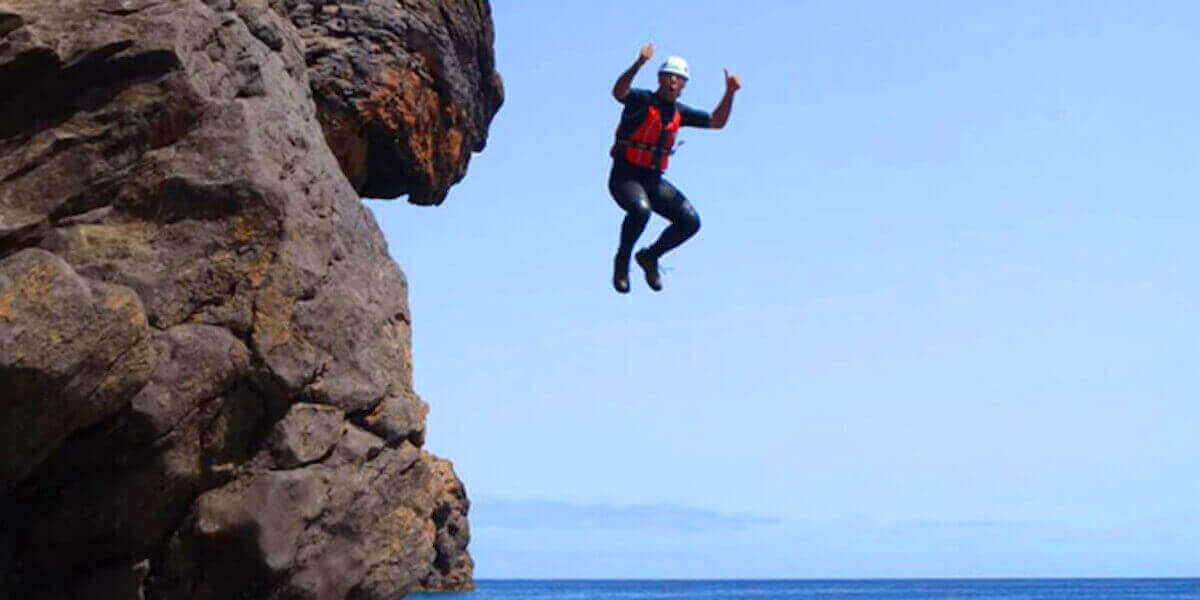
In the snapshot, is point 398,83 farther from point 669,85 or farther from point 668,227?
point 668,227

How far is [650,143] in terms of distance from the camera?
17422 millimetres

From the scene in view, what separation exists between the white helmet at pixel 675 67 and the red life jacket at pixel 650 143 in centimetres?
44

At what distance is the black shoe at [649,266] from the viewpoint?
1759cm

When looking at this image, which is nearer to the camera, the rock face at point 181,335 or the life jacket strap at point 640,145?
the rock face at point 181,335

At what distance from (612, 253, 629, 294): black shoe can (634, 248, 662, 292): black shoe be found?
162 mm

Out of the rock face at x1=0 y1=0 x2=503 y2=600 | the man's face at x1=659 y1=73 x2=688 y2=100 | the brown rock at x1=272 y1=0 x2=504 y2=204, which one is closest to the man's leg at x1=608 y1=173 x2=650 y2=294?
the man's face at x1=659 y1=73 x2=688 y2=100

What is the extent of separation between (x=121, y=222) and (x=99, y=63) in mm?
1449

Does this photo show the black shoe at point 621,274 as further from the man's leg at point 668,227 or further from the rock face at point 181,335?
the rock face at point 181,335

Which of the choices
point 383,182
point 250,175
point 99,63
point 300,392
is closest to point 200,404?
point 300,392

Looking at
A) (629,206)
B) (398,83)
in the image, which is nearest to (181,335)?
(398,83)

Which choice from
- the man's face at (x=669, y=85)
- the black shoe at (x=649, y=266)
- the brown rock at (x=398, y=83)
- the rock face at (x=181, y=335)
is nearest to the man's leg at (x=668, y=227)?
the black shoe at (x=649, y=266)

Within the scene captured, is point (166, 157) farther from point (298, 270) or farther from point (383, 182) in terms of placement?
point (383, 182)

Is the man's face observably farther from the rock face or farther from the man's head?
the rock face

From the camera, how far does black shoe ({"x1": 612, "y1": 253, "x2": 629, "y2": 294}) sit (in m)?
17.6
